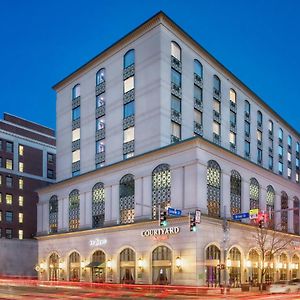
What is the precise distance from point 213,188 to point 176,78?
1684 cm

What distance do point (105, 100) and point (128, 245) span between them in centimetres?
2328

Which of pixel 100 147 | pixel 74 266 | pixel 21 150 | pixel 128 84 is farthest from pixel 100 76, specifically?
pixel 21 150

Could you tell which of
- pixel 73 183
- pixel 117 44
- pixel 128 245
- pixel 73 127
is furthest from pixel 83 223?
pixel 117 44

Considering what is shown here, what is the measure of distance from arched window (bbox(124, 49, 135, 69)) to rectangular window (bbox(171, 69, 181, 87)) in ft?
22.6

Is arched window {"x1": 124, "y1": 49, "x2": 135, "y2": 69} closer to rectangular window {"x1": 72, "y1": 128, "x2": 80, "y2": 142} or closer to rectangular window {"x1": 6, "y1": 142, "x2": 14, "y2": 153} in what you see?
rectangular window {"x1": 72, "y1": 128, "x2": 80, "y2": 142}

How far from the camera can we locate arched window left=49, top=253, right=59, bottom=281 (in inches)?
2918

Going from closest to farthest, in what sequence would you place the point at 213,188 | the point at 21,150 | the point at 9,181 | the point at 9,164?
the point at 213,188, the point at 9,181, the point at 9,164, the point at 21,150

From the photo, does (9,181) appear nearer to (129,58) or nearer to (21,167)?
(21,167)

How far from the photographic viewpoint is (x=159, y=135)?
61375 mm

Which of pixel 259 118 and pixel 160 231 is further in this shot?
pixel 259 118

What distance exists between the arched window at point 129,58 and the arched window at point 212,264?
29259 mm

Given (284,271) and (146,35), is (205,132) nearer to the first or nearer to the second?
(146,35)

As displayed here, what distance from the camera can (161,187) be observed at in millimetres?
58969

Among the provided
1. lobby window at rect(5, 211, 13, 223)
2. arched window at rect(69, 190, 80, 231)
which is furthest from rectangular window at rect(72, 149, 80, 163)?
lobby window at rect(5, 211, 13, 223)
